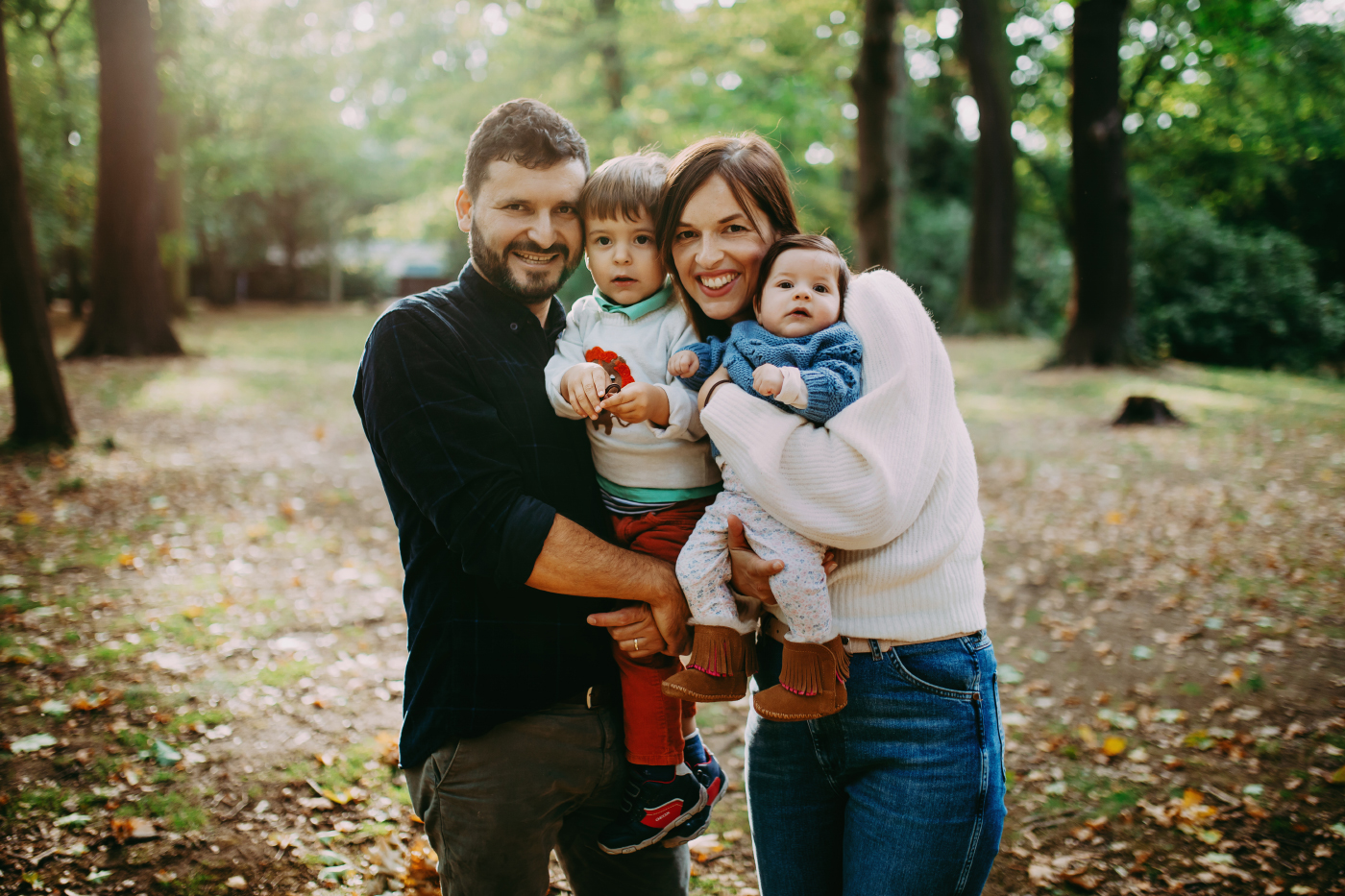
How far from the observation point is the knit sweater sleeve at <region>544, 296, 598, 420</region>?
2133 millimetres

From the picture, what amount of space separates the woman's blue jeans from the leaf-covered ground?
1.89 m

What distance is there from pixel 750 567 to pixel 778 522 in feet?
0.39

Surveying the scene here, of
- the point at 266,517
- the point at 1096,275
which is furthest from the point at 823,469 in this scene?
the point at 1096,275

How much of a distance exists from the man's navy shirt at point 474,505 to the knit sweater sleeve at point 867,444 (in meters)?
0.48

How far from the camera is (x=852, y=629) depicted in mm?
1913

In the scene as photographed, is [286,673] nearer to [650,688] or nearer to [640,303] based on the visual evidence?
[650,688]

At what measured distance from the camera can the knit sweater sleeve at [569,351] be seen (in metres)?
2.13

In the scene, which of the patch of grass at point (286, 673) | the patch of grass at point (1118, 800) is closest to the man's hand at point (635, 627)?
the patch of grass at point (1118, 800)

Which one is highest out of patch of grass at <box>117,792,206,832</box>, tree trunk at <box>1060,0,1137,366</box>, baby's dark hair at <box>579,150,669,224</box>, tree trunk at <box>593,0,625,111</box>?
tree trunk at <box>593,0,625,111</box>

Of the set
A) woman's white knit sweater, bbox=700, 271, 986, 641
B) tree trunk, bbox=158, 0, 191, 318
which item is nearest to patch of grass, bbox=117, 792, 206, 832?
woman's white knit sweater, bbox=700, 271, 986, 641

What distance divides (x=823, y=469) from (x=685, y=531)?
465mm

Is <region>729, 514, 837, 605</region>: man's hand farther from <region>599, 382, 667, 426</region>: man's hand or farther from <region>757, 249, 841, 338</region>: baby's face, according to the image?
<region>757, 249, 841, 338</region>: baby's face

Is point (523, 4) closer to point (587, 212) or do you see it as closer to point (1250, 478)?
point (1250, 478)

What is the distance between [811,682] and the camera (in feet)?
6.16
